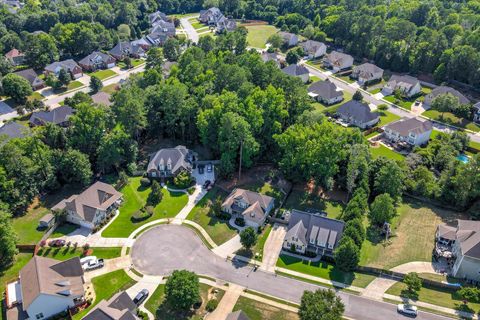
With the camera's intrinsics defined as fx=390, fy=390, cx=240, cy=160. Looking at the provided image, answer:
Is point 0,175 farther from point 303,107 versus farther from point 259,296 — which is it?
point 303,107

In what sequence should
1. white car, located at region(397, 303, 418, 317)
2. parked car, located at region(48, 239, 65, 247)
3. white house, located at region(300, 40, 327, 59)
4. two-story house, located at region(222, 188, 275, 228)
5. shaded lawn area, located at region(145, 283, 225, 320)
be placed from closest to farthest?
white car, located at region(397, 303, 418, 317) < shaded lawn area, located at region(145, 283, 225, 320) < parked car, located at region(48, 239, 65, 247) < two-story house, located at region(222, 188, 275, 228) < white house, located at region(300, 40, 327, 59)

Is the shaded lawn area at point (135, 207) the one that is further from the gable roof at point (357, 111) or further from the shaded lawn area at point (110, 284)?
the gable roof at point (357, 111)

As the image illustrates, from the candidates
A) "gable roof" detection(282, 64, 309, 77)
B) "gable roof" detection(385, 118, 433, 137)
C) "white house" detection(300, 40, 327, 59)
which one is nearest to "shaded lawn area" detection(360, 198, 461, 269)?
"gable roof" detection(385, 118, 433, 137)

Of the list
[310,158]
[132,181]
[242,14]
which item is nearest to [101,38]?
[242,14]

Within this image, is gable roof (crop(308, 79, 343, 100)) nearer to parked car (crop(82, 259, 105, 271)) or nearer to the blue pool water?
the blue pool water

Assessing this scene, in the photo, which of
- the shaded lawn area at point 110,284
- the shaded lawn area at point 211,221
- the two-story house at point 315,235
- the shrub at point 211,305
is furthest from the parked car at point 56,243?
the two-story house at point 315,235

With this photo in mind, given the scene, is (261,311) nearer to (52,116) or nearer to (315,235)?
(315,235)

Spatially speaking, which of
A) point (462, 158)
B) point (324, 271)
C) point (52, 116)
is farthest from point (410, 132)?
point (52, 116)
